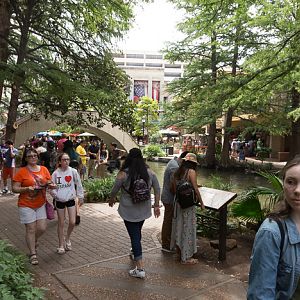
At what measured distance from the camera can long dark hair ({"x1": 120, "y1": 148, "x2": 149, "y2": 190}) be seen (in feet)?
16.1

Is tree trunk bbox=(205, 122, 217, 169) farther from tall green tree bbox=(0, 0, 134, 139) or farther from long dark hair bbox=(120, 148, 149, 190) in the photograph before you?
long dark hair bbox=(120, 148, 149, 190)

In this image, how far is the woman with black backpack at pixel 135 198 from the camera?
4.86 meters

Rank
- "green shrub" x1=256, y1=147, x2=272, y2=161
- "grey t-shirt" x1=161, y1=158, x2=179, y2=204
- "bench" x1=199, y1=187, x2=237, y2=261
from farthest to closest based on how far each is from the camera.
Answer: "green shrub" x1=256, y1=147, x2=272, y2=161 < "grey t-shirt" x1=161, y1=158, x2=179, y2=204 < "bench" x1=199, y1=187, x2=237, y2=261

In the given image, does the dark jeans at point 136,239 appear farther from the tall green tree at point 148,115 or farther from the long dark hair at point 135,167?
the tall green tree at point 148,115

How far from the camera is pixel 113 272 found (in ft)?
16.4

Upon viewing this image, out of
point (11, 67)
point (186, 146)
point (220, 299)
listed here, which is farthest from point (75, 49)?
point (220, 299)

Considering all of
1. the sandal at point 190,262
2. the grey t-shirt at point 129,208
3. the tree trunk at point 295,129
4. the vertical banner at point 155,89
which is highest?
the vertical banner at point 155,89

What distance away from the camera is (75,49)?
13.0m

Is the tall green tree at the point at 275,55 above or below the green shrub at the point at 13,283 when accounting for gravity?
above

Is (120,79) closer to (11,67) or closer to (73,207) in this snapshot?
(11,67)

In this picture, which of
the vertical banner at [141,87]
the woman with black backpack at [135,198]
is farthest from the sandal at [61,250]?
the vertical banner at [141,87]

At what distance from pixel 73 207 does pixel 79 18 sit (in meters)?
7.59

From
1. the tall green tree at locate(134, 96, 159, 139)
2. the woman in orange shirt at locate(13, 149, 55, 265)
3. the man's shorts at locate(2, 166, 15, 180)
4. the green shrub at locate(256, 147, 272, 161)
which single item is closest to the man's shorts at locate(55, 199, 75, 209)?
the woman in orange shirt at locate(13, 149, 55, 265)

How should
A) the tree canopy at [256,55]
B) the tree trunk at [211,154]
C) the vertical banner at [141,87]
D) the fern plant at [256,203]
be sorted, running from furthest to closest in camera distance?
the vertical banner at [141,87] → the tree trunk at [211,154] → the tree canopy at [256,55] → the fern plant at [256,203]
